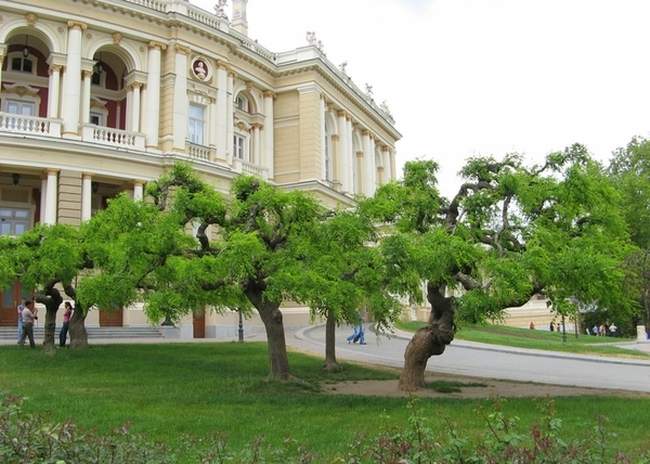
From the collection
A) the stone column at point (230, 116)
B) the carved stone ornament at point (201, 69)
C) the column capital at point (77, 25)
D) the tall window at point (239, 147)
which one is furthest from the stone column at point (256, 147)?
the column capital at point (77, 25)

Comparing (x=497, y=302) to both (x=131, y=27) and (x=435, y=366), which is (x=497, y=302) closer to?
(x=435, y=366)

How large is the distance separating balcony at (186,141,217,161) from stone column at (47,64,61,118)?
6416 mm

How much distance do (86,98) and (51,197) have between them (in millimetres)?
5622

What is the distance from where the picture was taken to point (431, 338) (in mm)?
13500

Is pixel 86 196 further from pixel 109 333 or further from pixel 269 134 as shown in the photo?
pixel 269 134

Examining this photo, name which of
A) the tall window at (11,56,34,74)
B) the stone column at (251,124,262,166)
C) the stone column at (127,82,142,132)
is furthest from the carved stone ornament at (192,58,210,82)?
the tall window at (11,56,34,74)

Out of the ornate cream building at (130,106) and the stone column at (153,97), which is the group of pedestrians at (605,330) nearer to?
the ornate cream building at (130,106)

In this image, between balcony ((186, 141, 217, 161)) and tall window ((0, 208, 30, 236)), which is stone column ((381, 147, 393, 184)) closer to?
balcony ((186, 141, 217, 161))

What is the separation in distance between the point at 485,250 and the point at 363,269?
2330 millimetres

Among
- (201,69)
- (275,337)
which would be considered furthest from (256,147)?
(275,337)

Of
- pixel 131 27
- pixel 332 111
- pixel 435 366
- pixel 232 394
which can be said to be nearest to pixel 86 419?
pixel 232 394

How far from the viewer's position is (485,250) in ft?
40.6

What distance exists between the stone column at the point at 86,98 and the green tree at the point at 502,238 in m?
21.8

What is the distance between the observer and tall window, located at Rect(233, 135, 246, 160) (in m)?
39.8
